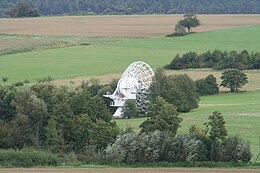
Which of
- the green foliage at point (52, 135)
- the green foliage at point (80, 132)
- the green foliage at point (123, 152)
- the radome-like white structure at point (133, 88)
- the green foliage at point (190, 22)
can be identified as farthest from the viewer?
the green foliage at point (190, 22)

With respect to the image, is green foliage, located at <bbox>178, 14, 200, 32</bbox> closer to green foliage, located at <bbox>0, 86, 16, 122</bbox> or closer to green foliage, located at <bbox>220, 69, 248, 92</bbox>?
green foliage, located at <bbox>220, 69, 248, 92</bbox>

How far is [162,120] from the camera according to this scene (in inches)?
1822

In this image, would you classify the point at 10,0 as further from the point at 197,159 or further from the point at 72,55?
the point at 197,159

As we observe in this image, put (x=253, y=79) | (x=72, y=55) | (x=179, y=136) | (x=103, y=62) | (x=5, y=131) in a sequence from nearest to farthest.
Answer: (x=179, y=136) → (x=5, y=131) → (x=253, y=79) → (x=103, y=62) → (x=72, y=55)

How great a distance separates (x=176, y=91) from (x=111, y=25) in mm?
74869

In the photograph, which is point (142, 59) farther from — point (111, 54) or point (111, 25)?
point (111, 25)

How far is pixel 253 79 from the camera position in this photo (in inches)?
3152

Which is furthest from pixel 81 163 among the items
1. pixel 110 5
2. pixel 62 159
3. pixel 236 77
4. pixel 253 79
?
pixel 110 5

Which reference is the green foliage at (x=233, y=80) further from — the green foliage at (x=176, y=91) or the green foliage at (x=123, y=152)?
the green foliage at (x=123, y=152)

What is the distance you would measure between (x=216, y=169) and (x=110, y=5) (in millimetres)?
149125

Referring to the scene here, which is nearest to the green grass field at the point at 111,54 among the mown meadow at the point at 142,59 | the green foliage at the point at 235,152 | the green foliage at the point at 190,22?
the mown meadow at the point at 142,59

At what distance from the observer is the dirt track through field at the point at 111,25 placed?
413ft

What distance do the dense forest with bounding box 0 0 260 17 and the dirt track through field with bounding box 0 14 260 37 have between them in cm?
2852

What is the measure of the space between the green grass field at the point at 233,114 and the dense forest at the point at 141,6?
359ft
